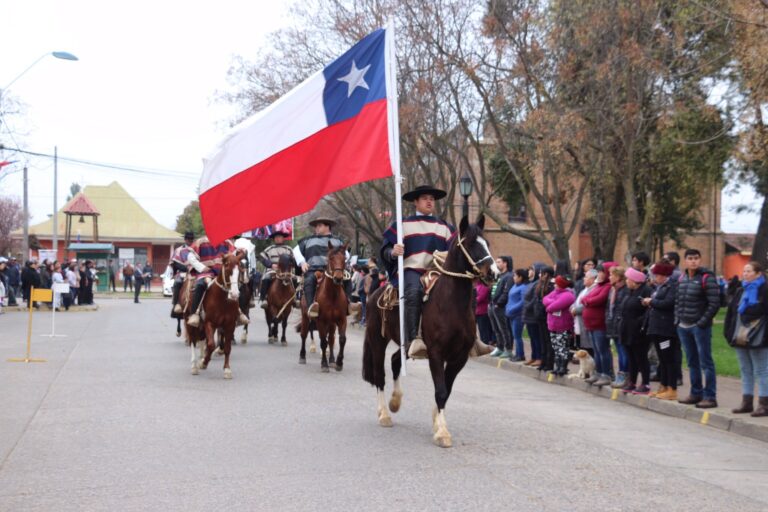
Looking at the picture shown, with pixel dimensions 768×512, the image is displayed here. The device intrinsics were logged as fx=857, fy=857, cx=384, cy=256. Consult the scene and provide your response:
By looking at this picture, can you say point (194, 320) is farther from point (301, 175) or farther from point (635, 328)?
point (635, 328)

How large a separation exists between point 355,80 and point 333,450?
4813mm

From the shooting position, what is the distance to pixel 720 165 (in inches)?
1051

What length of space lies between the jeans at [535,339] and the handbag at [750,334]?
17.8 feet

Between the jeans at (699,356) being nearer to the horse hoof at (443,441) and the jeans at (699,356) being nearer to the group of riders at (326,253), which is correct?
the group of riders at (326,253)

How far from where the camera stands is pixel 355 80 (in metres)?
10.8

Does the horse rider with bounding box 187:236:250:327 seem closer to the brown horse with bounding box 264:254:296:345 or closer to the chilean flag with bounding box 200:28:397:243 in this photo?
the chilean flag with bounding box 200:28:397:243

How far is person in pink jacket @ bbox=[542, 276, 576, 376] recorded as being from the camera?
46.9ft

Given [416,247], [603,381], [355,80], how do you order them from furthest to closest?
1. [603,381]
2. [355,80]
3. [416,247]

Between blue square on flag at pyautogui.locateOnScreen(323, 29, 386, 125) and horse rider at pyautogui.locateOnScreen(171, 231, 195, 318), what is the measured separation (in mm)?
5590

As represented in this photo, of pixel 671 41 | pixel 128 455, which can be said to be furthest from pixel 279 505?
pixel 671 41

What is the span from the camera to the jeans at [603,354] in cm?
1369

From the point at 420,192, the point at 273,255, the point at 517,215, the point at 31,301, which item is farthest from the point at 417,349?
the point at 517,215

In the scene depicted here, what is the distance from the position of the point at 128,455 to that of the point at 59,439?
4.07 ft

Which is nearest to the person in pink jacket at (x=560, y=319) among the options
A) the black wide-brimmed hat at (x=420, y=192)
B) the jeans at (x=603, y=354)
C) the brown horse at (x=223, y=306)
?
the jeans at (x=603, y=354)
